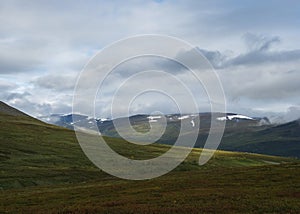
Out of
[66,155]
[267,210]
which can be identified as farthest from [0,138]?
[267,210]

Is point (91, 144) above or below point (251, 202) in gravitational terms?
above

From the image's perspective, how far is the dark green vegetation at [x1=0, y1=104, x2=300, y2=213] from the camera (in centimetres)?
3644

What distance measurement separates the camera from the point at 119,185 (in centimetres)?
6775

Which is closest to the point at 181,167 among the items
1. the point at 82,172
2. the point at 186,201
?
the point at 82,172

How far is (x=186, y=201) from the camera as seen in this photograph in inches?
1543

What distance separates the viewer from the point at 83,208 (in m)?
36.8

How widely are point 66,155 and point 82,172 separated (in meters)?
41.4

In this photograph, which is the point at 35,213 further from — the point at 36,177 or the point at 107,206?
the point at 36,177

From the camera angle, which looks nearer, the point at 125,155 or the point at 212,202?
the point at 212,202

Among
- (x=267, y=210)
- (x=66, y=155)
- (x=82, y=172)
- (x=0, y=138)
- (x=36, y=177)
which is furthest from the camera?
(x=0, y=138)

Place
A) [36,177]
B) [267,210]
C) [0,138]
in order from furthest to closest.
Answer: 1. [0,138]
2. [36,177]
3. [267,210]

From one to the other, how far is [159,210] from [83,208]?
756 cm

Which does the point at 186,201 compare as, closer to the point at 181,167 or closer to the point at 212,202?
the point at 212,202

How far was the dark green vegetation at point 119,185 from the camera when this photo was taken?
36438mm
